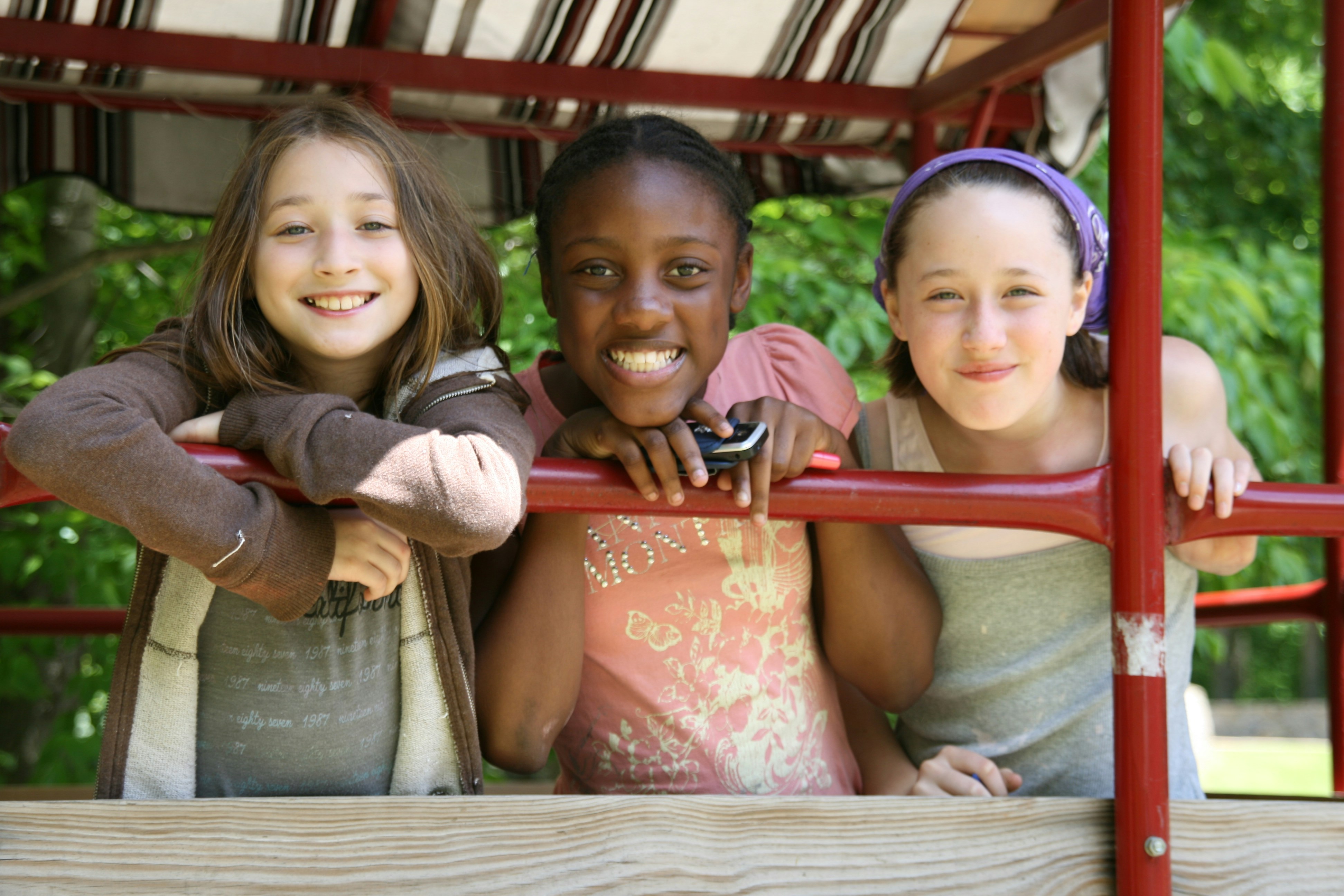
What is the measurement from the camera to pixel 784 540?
1.86 metres

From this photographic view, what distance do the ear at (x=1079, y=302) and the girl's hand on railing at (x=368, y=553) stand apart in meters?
1.02

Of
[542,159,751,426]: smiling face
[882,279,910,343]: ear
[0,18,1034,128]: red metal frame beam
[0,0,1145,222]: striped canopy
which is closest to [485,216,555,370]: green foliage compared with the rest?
[0,0,1145,222]: striped canopy

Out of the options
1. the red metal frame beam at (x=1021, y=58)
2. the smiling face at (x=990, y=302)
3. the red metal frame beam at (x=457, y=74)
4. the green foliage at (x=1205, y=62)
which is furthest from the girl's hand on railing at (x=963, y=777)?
the green foliage at (x=1205, y=62)

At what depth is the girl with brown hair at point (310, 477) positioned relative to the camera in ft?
4.03

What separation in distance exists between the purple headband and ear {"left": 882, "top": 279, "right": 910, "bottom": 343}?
118 mm

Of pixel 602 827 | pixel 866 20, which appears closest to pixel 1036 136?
pixel 866 20

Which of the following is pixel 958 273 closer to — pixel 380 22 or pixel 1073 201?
pixel 1073 201

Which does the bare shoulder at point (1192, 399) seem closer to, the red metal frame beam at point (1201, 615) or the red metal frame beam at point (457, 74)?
the red metal frame beam at point (1201, 615)

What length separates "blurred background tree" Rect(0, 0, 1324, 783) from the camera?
381 centimetres

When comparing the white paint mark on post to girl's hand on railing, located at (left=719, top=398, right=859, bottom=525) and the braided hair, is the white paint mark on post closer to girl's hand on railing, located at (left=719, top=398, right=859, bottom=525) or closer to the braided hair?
girl's hand on railing, located at (left=719, top=398, right=859, bottom=525)

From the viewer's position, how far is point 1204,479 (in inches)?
54.1

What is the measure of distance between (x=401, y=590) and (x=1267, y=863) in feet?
3.53

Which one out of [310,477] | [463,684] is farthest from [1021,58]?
[310,477]

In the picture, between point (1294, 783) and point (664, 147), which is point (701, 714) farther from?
point (1294, 783)
